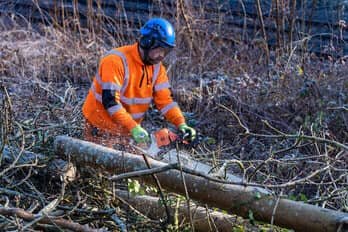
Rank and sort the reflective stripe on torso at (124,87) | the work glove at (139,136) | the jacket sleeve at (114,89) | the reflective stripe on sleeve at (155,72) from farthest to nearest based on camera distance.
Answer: the reflective stripe on sleeve at (155,72) → the reflective stripe on torso at (124,87) → the jacket sleeve at (114,89) → the work glove at (139,136)

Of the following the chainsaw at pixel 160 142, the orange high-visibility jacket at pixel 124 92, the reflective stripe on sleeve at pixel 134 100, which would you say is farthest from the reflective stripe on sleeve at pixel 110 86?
the chainsaw at pixel 160 142

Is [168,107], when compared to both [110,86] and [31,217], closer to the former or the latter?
[110,86]

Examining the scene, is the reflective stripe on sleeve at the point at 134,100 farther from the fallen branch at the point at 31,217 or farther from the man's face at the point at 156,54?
the fallen branch at the point at 31,217

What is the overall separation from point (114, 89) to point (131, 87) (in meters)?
0.30

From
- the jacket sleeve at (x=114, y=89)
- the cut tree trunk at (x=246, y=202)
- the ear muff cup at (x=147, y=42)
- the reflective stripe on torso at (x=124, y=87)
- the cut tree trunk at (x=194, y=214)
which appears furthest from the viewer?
the ear muff cup at (x=147, y=42)

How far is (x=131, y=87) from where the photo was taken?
5992mm

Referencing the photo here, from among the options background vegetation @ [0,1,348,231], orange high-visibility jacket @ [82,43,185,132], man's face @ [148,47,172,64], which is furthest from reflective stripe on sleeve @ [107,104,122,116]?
man's face @ [148,47,172,64]

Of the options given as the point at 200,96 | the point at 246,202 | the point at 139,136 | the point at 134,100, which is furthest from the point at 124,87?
the point at 200,96

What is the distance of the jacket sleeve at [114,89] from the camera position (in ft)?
18.4

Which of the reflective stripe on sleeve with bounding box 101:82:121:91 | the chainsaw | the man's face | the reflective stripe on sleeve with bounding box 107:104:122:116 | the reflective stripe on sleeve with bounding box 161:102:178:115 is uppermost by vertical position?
the man's face

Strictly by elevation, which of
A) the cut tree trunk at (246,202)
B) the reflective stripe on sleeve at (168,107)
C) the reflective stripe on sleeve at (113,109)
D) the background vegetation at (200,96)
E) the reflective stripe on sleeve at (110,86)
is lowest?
the background vegetation at (200,96)

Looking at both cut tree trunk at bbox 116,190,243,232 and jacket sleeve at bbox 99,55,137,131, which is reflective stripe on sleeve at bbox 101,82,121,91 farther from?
cut tree trunk at bbox 116,190,243,232

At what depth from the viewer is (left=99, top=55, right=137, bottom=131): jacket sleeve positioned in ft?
18.4

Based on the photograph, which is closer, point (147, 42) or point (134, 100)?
point (147, 42)
